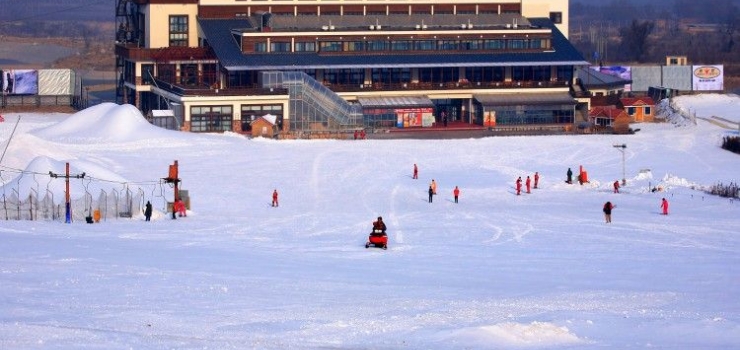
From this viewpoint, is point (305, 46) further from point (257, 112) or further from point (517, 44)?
point (517, 44)

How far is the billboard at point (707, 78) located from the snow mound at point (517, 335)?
252 feet

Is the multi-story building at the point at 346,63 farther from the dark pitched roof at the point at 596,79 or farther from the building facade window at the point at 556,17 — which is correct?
the dark pitched roof at the point at 596,79

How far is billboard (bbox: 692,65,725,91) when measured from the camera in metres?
96.4

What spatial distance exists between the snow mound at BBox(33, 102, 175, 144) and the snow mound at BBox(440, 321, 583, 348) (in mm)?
39881

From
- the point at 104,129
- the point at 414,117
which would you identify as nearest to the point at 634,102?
the point at 414,117

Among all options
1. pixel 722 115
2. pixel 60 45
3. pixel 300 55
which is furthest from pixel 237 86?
pixel 60 45

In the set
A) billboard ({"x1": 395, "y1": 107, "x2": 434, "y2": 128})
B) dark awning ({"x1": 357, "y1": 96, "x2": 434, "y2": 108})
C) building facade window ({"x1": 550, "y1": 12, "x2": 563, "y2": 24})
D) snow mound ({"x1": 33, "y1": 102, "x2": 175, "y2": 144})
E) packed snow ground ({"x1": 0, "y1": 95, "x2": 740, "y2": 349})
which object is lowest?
packed snow ground ({"x1": 0, "y1": 95, "x2": 740, "y2": 349})

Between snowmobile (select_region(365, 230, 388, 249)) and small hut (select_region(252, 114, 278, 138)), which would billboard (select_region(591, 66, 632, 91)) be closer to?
small hut (select_region(252, 114, 278, 138))

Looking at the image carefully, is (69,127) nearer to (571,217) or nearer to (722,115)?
(571,217)

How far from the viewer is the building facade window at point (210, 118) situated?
71.9 meters

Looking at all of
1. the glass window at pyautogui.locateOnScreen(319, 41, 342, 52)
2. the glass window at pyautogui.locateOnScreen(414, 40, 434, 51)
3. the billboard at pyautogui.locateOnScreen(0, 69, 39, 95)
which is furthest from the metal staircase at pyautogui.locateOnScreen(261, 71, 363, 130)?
the billboard at pyautogui.locateOnScreen(0, 69, 39, 95)

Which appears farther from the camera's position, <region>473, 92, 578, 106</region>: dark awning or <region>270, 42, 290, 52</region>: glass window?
<region>270, 42, 290, 52</region>: glass window

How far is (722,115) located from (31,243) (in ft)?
185

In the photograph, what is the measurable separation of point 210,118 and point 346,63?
31.2 ft
